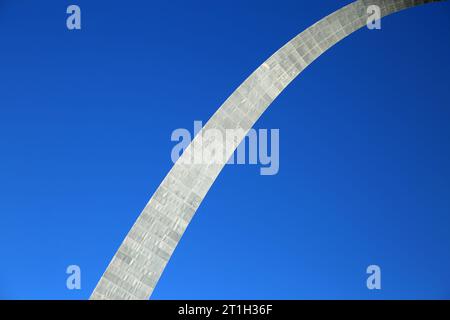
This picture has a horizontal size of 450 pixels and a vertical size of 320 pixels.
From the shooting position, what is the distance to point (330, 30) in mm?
14961

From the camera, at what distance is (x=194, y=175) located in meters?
12.6

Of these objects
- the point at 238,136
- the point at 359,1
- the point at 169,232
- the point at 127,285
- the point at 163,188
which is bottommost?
the point at 127,285

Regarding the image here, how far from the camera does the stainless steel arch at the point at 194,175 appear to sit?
11.6 metres

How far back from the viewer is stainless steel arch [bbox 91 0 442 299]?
458 inches

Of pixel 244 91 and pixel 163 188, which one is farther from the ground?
pixel 244 91

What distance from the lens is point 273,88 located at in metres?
14.1
